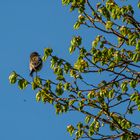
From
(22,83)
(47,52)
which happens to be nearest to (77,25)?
(47,52)

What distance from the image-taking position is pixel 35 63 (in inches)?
846

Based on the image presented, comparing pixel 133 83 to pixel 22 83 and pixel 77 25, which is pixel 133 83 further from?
pixel 22 83

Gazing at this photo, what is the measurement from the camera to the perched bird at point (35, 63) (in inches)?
827

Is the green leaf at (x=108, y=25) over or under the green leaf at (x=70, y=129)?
over

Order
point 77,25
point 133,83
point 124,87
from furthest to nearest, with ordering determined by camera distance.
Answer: point 77,25
point 124,87
point 133,83

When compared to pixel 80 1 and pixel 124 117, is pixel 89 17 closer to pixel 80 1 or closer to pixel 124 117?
pixel 80 1

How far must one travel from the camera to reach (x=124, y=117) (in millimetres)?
18312

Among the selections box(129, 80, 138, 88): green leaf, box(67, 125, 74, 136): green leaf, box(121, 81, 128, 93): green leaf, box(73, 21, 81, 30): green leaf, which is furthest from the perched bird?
box(129, 80, 138, 88): green leaf

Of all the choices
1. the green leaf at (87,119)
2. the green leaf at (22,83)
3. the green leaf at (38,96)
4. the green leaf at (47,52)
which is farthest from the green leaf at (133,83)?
the green leaf at (22,83)

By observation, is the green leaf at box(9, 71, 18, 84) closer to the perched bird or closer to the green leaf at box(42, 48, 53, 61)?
the green leaf at box(42, 48, 53, 61)

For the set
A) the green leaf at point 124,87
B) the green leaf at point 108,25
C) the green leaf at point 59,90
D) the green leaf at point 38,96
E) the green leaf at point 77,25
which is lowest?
the green leaf at point 38,96

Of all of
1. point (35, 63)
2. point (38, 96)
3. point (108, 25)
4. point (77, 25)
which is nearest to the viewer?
point (38, 96)

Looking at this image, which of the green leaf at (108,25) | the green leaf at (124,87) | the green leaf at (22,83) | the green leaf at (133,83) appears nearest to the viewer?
the green leaf at (133,83)

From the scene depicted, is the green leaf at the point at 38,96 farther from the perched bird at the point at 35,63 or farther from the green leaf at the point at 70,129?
the perched bird at the point at 35,63
